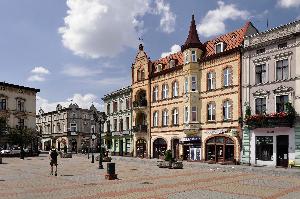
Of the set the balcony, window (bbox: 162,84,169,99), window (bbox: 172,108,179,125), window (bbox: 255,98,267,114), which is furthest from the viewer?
the balcony

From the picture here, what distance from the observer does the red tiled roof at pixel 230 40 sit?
3700cm

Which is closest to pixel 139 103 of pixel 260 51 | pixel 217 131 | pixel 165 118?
pixel 165 118

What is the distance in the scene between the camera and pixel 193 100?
4081 cm

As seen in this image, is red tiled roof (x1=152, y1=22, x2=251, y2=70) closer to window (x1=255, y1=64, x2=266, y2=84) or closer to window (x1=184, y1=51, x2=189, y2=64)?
window (x1=184, y1=51, x2=189, y2=64)

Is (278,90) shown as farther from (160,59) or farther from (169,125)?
(160,59)

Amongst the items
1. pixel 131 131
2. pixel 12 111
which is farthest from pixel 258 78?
pixel 12 111

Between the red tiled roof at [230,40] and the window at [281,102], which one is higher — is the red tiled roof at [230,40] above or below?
above

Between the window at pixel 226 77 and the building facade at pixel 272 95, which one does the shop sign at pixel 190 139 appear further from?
the window at pixel 226 77

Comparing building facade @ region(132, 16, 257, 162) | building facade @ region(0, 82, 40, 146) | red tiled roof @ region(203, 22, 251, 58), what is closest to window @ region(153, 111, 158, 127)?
building facade @ region(132, 16, 257, 162)

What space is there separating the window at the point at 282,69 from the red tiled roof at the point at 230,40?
5062 millimetres

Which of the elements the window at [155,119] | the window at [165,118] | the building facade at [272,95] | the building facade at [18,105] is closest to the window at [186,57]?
the window at [165,118]

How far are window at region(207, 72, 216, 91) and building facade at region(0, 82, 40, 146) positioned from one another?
34.6 m

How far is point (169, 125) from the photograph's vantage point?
4506 centimetres

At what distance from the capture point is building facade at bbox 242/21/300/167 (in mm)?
30891
